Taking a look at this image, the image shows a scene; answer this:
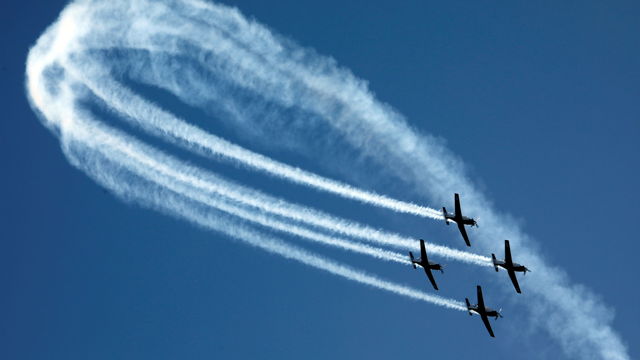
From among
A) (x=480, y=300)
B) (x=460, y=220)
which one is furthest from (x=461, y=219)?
(x=480, y=300)

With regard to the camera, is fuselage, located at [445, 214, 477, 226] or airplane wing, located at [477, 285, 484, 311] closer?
fuselage, located at [445, 214, 477, 226]

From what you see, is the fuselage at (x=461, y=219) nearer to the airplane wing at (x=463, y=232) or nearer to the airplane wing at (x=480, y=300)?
the airplane wing at (x=463, y=232)

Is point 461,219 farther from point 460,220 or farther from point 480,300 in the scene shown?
point 480,300

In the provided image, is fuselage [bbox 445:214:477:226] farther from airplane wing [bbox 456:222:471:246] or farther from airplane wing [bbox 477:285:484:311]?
airplane wing [bbox 477:285:484:311]

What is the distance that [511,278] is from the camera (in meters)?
67.9

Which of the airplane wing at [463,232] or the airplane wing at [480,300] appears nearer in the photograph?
the airplane wing at [463,232]

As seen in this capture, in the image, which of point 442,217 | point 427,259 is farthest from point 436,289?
point 442,217

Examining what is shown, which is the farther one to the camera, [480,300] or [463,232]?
[480,300]

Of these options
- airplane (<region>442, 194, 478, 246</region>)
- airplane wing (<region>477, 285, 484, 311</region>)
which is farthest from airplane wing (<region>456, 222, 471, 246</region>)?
airplane wing (<region>477, 285, 484, 311</region>)

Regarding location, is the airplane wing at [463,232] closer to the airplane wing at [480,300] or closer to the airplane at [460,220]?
the airplane at [460,220]

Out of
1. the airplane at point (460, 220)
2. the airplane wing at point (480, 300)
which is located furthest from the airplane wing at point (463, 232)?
the airplane wing at point (480, 300)

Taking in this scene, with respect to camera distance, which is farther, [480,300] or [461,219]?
[480,300]

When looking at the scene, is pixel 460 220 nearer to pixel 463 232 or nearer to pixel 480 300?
pixel 463 232

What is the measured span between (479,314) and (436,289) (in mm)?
6071
